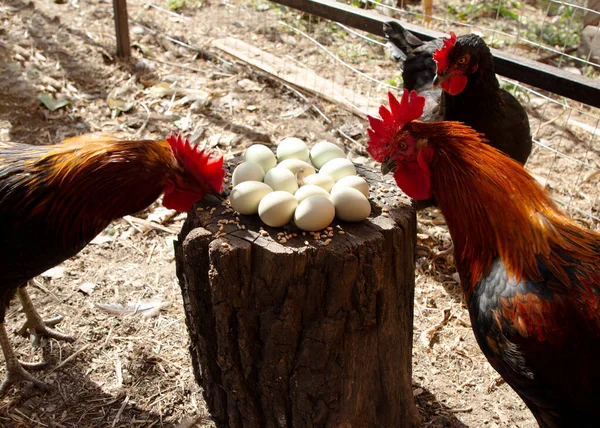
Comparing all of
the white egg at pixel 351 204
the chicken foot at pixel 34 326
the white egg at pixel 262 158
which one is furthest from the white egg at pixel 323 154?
the chicken foot at pixel 34 326

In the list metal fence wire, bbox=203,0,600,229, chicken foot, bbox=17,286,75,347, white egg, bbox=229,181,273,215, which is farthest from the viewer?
metal fence wire, bbox=203,0,600,229

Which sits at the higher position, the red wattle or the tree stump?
the red wattle

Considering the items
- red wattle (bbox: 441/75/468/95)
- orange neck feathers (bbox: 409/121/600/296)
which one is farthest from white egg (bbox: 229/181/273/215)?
red wattle (bbox: 441/75/468/95)

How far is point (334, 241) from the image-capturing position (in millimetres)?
2584

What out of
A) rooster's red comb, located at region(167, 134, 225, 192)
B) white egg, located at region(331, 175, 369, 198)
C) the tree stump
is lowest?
the tree stump

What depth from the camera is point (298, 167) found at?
301 cm

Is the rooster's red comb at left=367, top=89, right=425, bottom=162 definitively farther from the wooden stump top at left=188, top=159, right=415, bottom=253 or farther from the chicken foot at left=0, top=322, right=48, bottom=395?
the chicken foot at left=0, top=322, right=48, bottom=395

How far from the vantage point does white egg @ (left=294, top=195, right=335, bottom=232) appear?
2578mm

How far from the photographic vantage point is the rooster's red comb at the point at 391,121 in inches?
112

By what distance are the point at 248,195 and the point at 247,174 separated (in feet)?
0.75

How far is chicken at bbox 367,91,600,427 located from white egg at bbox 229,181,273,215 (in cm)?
62

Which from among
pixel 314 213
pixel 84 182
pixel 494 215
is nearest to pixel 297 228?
pixel 314 213

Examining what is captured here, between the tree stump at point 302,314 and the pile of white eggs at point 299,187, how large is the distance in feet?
0.26

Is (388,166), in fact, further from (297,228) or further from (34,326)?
(34,326)
